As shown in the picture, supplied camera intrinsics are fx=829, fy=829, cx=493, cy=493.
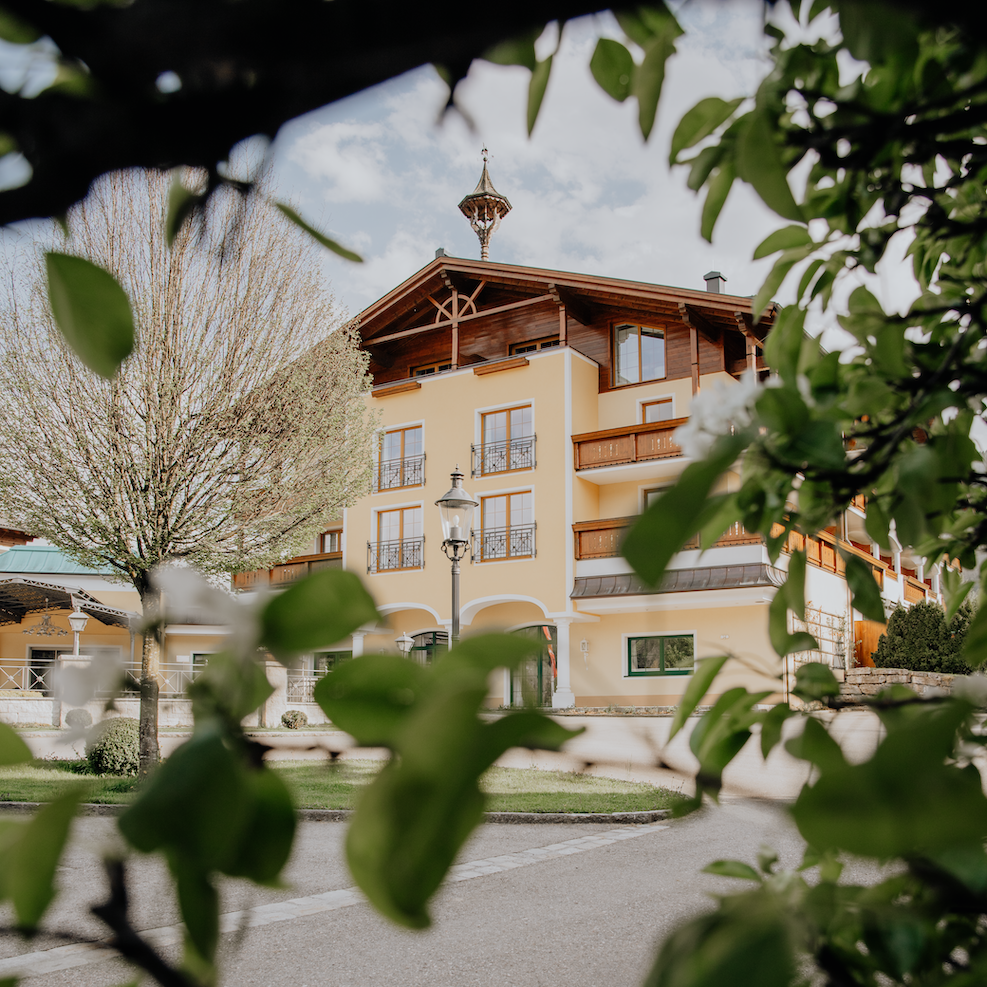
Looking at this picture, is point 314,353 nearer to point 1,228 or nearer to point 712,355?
point 712,355

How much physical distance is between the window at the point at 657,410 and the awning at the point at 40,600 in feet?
40.1

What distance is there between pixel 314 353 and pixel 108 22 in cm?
1202

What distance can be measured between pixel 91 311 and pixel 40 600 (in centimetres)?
2484

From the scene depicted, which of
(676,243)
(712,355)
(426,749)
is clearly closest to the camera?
(426,749)

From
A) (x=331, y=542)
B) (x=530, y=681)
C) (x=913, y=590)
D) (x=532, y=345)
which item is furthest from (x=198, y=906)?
(x=913, y=590)

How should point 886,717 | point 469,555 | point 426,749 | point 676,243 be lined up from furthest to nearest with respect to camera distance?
point 469,555 < point 676,243 < point 886,717 < point 426,749

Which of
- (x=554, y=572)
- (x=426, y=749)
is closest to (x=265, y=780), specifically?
(x=426, y=749)

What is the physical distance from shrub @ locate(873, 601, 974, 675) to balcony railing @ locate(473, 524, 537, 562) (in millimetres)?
7922

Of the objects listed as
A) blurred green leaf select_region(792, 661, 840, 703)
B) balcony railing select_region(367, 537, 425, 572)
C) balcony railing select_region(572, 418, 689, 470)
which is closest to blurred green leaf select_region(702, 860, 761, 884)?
blurred green leaf select_region(792, 661, 840, 703)

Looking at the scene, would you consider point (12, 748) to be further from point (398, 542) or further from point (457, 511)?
point (398, 542)

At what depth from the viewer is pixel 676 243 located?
86 centimetres

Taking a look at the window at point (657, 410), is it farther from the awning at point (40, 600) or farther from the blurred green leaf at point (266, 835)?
the blurred green leaf at point (266, 835)

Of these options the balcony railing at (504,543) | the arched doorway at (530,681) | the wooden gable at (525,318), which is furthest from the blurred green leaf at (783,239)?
the balcony railing at (504,543)

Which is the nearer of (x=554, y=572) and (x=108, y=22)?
(x=108, y=22)
